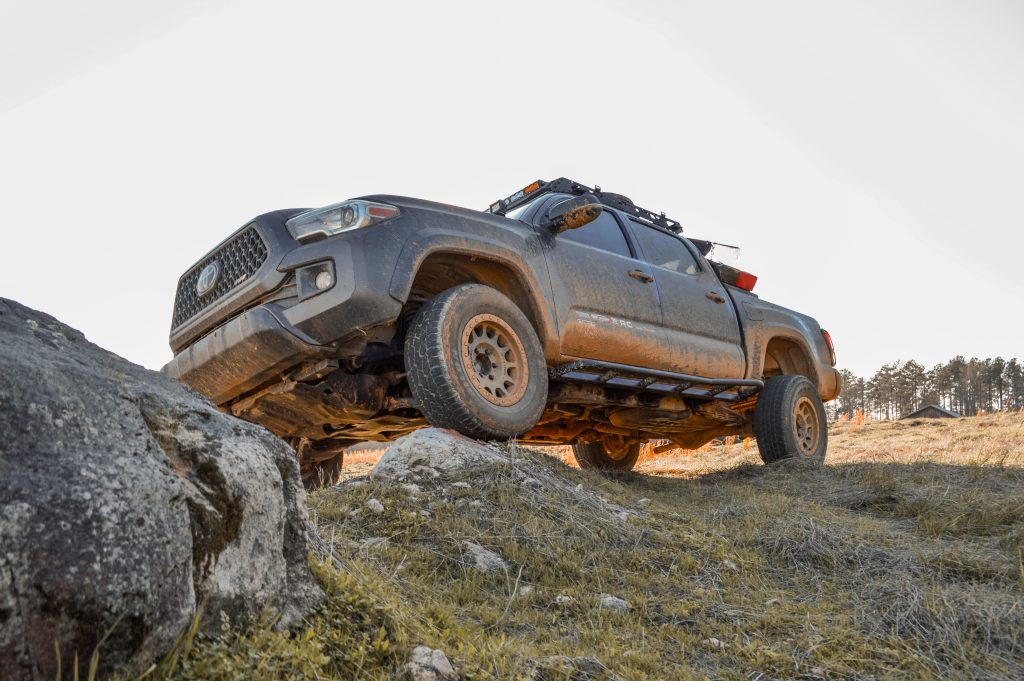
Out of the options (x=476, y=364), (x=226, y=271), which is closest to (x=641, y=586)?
(x=476, y=364)

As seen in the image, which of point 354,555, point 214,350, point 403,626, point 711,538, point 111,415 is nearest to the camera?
point 111,415

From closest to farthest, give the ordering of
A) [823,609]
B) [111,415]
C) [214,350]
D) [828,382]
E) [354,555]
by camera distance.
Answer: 1. [111,415]
2. [354,555]
3. [823,609]
4. [214,350]
5. [828,382]

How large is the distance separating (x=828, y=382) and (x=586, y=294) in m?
3.80

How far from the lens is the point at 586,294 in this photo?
5.09 metres

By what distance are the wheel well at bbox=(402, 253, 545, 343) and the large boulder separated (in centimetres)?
246

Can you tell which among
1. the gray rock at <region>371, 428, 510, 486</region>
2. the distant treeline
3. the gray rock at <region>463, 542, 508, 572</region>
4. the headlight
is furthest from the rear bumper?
the distant treeline

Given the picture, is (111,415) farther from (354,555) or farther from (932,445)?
(932,445)

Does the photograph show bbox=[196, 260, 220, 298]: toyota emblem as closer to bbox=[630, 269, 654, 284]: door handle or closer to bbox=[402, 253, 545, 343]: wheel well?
bbox=[402, 253, 545, 343]: wheel well

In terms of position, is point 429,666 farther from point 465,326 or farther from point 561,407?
point 561,407

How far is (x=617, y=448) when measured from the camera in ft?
27.2

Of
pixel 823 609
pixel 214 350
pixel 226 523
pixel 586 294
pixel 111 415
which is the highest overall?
pixel 586 294

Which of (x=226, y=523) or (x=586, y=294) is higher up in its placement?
(x=586, y=294)

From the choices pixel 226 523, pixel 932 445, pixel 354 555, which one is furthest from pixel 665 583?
pixel 932 445

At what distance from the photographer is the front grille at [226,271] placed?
13.8ft
